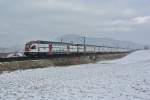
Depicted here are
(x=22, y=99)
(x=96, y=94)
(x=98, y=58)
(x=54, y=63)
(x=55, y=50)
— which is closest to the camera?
(x=22, y=99)

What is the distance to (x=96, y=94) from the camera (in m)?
16.6

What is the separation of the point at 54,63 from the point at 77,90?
32.0 metres

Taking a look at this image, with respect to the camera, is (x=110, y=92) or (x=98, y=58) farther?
(x=98, y=58)

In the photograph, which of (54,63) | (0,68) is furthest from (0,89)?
(54,63)

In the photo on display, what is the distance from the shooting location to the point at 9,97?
16109mm

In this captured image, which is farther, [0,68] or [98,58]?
[98,58]

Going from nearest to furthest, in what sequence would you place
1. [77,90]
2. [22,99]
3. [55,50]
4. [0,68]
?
1. [22,99]
2. [77,90]
3. [0,68]
4. [55,50]

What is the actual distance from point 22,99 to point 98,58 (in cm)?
6221

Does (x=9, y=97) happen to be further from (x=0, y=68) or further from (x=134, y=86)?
(x=0, y=68)

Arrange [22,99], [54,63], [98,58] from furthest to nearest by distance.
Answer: [98,58]
[54,63]
[22,99]

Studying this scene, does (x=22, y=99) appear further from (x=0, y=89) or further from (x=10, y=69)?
(x=10, y=69)

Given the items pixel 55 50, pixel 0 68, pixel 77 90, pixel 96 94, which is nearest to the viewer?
pixel 96 94

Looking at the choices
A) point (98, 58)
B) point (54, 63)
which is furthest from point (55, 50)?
point (54, 63)

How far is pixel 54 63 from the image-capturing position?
50125 mm
